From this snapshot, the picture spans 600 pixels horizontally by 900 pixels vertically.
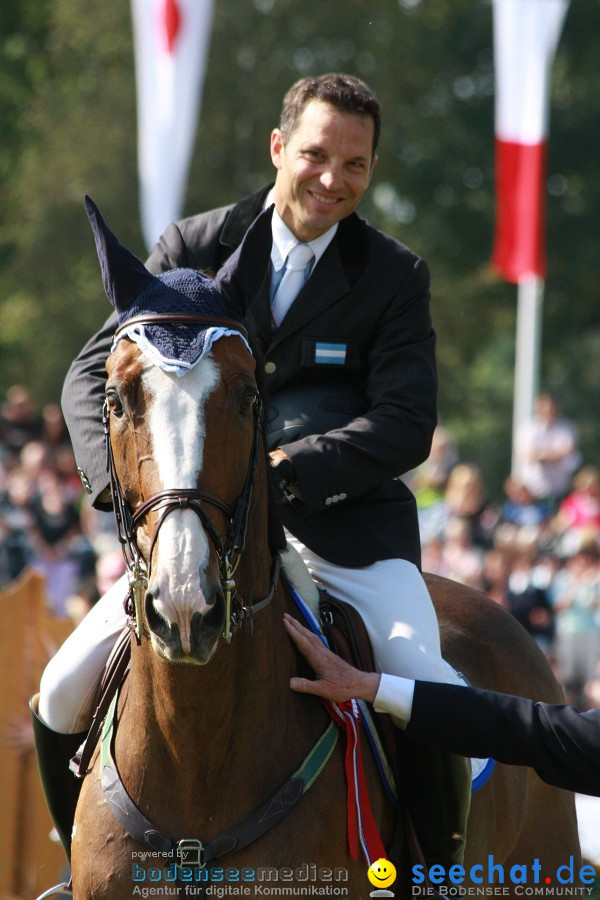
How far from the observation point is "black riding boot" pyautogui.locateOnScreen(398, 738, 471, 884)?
14.9 feet

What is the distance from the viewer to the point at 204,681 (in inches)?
149

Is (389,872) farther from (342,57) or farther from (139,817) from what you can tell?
(342,57)

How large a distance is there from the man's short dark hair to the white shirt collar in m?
0.35

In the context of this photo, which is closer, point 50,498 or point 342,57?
point 50,498

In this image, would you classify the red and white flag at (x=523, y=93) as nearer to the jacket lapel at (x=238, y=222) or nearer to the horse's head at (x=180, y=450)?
the jacket lapel at (x=238, y=222)

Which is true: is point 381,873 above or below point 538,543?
below

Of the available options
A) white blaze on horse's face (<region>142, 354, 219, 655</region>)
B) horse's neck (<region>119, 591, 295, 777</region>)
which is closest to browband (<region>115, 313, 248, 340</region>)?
white blaze on horse's face (<region>142, 354, 219, 655</region>)

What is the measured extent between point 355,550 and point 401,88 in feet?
95.7

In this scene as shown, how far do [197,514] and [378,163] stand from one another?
1193 inches

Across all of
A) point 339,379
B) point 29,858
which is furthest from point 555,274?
point 339,379

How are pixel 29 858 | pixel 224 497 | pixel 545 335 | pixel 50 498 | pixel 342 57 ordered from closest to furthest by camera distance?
pixel 224 497, pixel 29 858, pixel 50 498, pixel 342 57, pixel 545 335

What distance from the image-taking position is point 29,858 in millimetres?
8250

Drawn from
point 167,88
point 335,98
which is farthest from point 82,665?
point 167,88

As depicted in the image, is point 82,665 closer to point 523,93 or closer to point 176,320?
point 176,320
